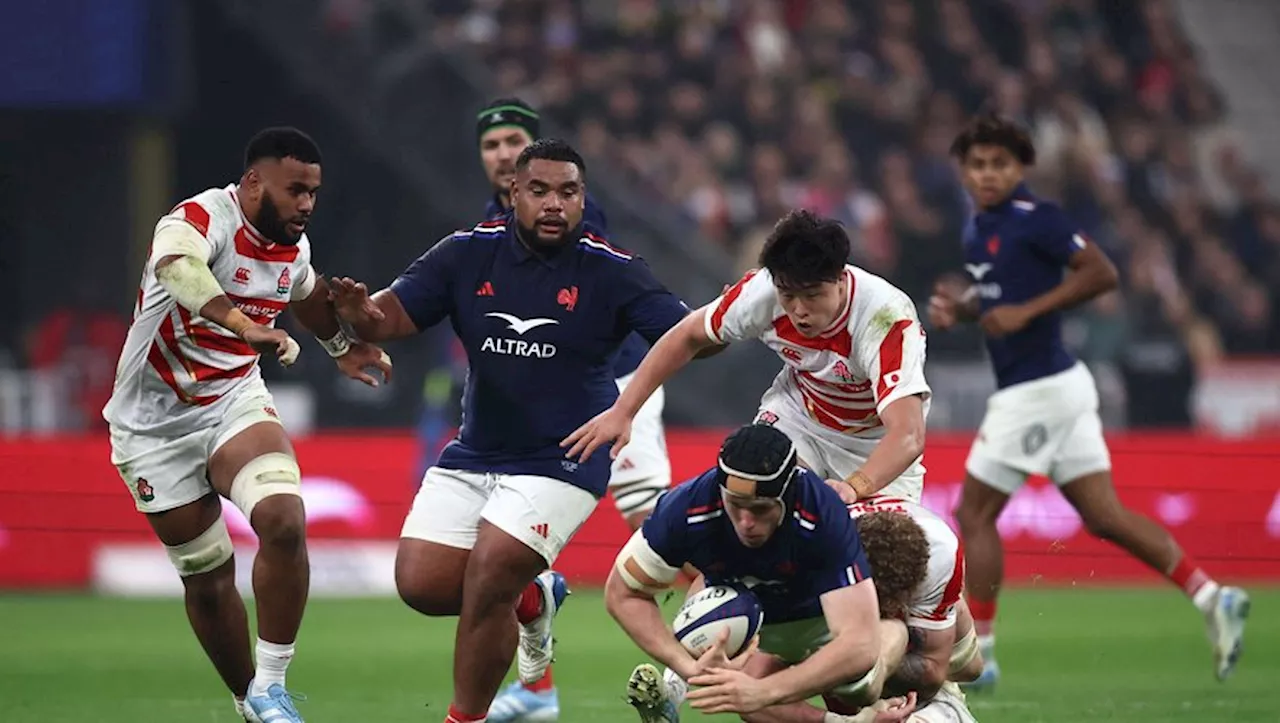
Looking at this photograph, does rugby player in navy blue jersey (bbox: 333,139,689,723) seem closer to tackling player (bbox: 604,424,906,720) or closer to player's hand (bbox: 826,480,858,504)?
tackling player (bbox: 604,424,906,720)

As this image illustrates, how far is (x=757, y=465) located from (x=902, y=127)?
16916 millimetres

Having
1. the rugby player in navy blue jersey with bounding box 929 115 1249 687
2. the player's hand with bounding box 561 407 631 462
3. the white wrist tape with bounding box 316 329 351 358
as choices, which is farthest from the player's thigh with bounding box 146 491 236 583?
the rugby player in navy blue jersey with bounding box 929 115 1249 687

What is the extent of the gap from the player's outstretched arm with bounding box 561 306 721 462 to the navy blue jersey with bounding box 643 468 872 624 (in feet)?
2.47

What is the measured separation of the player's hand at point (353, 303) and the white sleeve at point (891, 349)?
2091 mm

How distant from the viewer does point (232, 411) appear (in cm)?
902

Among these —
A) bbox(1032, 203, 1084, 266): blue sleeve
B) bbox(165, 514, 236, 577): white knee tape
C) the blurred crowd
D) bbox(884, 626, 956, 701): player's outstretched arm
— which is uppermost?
bbox(1032, 203, 1084, 266): blue sleeve

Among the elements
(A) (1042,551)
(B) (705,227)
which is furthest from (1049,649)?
(B) (705,227)

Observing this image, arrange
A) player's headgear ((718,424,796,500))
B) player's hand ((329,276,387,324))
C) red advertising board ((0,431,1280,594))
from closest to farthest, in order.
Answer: player's headgear ((718,424,796,500))
player's hand ((329,276,387,324))
red advertising board ((0,431,1280,594))

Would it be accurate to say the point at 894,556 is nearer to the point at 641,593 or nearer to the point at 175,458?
the point at 641,593

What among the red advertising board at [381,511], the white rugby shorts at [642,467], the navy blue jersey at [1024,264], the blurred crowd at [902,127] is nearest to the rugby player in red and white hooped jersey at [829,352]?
the white rugby shorts at [642,467]

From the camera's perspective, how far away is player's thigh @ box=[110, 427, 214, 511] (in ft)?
29.4

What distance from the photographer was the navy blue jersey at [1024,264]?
1142cm

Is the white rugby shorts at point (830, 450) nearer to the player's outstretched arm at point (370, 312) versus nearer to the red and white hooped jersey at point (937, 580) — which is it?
the red and white hooped jersey at point (937, 580)

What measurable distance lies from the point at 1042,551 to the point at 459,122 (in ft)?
25.6
